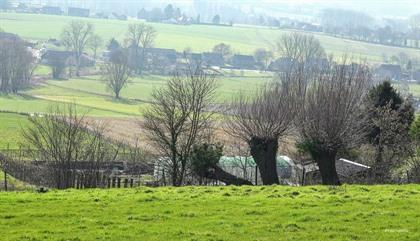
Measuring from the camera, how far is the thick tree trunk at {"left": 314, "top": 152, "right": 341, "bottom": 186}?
29.4 meters

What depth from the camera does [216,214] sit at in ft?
55.1

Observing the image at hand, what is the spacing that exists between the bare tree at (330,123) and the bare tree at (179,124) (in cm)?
526

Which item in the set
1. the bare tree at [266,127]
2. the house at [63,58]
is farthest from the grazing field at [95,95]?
the bare tree at [266,127]

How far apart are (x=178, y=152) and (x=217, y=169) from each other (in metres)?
2.32

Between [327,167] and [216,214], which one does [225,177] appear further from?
[216,214]

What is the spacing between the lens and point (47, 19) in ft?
612

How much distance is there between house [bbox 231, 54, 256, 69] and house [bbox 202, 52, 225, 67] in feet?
8.28

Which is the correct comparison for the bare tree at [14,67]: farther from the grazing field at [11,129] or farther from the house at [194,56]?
the house at [194,56]

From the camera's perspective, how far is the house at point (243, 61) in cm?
13900

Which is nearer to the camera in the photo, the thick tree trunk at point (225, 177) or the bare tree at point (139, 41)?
the thick tree trunk at point (225, 177)

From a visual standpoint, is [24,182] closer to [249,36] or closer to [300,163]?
[300,163]

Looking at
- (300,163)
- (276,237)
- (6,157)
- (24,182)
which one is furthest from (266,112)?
(6,157)

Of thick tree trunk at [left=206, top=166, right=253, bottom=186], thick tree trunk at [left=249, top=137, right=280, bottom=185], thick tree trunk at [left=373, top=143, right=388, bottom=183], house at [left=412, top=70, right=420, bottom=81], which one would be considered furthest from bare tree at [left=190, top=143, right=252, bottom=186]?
house at [left=412, top=70, right=420, bottom=81]

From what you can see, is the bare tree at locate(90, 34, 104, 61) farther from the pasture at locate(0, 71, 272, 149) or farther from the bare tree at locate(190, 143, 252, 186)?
the bare tree at locate(190, 143, 252, 186)
